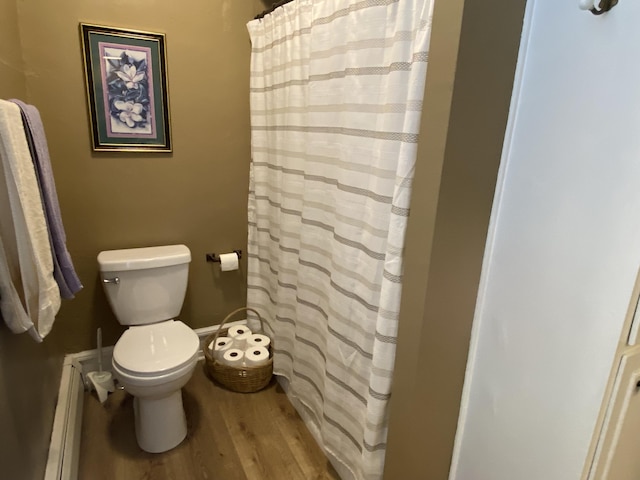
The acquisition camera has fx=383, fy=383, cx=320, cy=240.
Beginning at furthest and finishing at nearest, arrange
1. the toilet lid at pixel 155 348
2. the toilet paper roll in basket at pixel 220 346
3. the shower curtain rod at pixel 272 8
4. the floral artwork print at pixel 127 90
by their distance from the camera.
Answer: the toilet paper roll in basket at pixel 220 346
the floral artwork print at pixel 127 90
the shower curtain rod at pixel 272 8
the toilet lid at pixel 155 348

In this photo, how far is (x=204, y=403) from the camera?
2010 millimetres

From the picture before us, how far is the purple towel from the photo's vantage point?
3.77 feet

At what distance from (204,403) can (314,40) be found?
180cm

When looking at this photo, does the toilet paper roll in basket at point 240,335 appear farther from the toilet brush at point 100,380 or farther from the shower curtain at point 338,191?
the toilet brush at point 100,380

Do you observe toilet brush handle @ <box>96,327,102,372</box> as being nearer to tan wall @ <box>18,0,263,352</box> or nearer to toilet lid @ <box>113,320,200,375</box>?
tan wall @ <box>18,0,263,352</box>

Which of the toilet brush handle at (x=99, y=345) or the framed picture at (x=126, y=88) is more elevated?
the framed picture at (x=126, y=88)

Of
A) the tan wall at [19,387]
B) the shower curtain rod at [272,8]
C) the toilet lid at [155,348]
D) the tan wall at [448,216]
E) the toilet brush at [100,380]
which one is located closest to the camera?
the tan wall at [448,216]

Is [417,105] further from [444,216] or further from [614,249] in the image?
[614,249]

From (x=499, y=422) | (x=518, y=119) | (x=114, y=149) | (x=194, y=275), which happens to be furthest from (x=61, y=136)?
(x=499, y=422)

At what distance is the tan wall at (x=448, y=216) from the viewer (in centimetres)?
88

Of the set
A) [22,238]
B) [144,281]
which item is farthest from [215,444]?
[22,238]

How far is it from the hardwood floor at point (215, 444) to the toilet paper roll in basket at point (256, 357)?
0.62 feet

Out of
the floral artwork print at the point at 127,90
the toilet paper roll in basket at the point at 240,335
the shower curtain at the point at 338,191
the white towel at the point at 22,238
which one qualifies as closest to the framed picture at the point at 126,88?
the floral artwork print at the point at 127,90

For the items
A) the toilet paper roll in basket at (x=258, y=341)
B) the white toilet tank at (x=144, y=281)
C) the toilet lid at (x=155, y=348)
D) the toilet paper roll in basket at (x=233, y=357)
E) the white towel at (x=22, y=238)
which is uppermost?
the white towel at (x=22, y=238)
